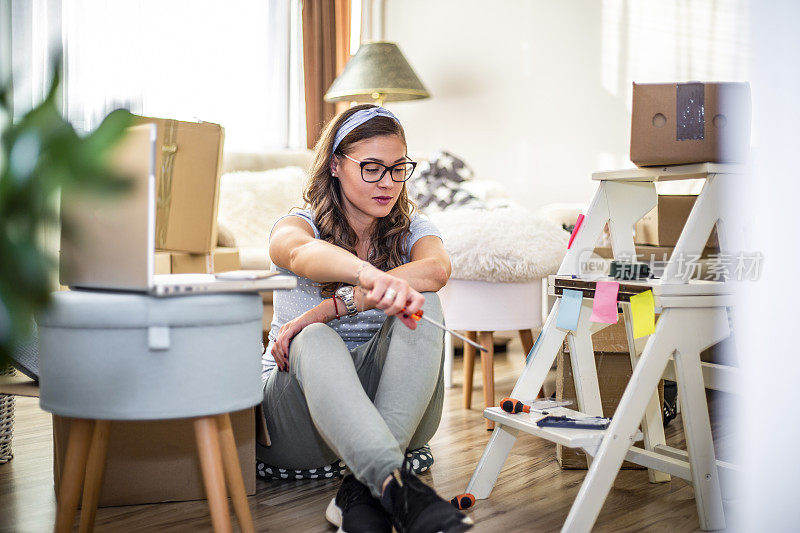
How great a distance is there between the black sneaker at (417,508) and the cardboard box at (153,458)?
1.55 feet

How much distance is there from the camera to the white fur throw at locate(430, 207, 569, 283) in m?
2.24

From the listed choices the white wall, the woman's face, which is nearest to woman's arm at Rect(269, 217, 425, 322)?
the woman's face

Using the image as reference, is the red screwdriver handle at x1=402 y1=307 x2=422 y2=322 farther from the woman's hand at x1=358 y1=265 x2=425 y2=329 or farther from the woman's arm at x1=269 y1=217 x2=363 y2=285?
the woman's arm at x1=269 y1=217 x2=363 y2=285

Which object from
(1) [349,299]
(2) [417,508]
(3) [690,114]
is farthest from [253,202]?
(2) [417,508]

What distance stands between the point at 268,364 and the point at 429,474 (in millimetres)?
443

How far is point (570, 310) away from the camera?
4.97ft

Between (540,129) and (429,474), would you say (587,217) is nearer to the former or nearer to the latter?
(429,474)

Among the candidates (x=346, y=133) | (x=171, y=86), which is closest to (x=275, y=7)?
(x=171, y=86)

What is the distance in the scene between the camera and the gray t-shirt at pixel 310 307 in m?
1.64

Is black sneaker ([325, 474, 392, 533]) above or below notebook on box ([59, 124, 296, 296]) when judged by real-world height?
below

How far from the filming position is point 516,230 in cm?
231

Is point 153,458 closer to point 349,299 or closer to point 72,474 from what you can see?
point 72,474

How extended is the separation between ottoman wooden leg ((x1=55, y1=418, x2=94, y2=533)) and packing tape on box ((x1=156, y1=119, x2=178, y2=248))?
1036mm

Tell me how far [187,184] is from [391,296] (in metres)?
1.17
